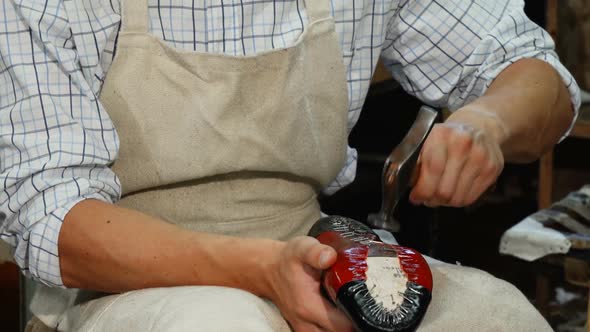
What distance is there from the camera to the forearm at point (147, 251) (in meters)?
1.26

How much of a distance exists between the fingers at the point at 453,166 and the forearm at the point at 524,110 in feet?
0.31

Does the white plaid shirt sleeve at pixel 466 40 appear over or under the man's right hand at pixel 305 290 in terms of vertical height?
over

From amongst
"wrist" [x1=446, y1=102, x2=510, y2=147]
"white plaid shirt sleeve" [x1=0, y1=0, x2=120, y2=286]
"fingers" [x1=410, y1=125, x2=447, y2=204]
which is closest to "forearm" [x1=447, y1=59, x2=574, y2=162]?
"wrist" [x1=446, y1=102, x2=510, y2=147]

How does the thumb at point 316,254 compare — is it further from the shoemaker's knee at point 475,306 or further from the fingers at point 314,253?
the shoemaker's knee at point 475,306

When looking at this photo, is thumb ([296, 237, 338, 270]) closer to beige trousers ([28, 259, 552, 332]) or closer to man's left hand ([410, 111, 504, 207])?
beige trousers ([28, 259, 552, 332])

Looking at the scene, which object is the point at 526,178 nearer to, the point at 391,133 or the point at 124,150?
the point at 391,133

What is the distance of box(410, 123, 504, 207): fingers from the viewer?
1.36 m

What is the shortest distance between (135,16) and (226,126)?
0.22 metres

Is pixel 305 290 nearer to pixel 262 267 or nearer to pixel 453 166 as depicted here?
pixel 262 267

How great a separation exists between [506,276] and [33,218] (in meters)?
2.27

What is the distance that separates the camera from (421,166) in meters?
1.36

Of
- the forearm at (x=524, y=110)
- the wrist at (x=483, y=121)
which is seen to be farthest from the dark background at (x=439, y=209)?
the wrist at (x=483, y=121)

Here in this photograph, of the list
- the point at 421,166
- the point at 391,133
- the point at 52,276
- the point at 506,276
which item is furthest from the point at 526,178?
the point at 52,276

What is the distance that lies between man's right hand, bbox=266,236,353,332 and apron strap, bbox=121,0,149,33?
0.43m
